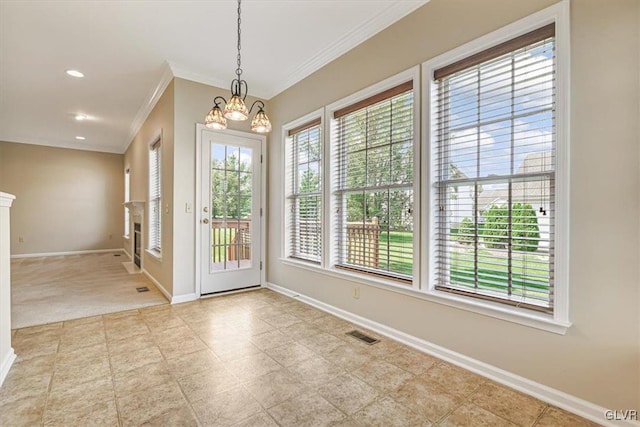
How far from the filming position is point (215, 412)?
167 centimetres

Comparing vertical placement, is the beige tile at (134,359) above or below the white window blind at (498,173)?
below

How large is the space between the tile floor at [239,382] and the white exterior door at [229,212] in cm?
114

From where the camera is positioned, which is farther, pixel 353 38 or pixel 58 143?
pixel 58 143

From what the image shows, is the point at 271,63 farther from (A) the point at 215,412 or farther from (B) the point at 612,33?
(A) the point at 215,412

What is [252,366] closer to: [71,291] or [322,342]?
[322,342]

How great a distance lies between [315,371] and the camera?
210cm

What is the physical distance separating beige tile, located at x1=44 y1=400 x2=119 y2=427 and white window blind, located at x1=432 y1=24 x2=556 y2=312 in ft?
7.32

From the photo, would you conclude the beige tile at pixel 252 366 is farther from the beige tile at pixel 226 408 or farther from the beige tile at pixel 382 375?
the beige tile at pixel 382 375

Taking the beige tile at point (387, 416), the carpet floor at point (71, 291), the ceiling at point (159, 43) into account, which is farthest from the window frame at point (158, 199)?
the beige tile at point (387, 416)

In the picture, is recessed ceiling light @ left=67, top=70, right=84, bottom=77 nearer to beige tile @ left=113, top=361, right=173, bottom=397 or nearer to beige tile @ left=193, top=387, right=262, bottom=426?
beige tile @ left=113, top=361, right=173, bottom=397

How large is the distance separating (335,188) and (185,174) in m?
1.90

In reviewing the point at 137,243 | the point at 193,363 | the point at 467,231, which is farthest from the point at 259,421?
the point at 137,243

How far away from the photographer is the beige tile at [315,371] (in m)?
1.99

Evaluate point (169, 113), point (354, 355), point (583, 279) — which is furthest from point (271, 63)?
point (583, 279)
